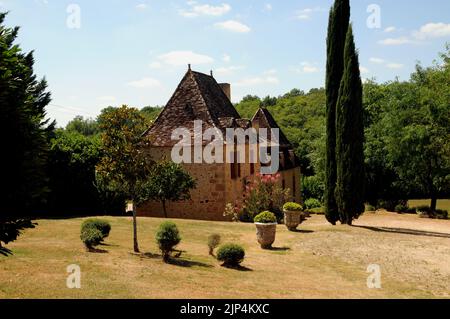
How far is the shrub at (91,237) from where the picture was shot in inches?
500

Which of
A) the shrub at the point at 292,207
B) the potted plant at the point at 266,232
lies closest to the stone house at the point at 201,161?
the shrub at the point at 292,207

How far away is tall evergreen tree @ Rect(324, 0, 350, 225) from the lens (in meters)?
22.8

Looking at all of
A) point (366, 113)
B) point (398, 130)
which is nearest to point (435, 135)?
point (398, 130)

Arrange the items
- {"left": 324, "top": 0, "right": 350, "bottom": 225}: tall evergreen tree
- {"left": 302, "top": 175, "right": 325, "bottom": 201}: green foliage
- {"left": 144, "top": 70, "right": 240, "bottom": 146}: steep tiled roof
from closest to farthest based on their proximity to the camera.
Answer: {"left": 324, "top": 0, "right": 350, "bottom": 225}: tall evergreen tree, {"left": 144, "top": 70, "right": 240, "bottom": 146}: steep tiled roof, {"left": 302, "top": 175, "right": 325, "bottom": 201}: green foliage

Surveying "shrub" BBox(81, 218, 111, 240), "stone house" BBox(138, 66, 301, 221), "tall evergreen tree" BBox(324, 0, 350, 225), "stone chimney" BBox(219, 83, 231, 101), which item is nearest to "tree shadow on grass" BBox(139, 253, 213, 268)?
Result: "shrub" BBox(81, 218, 111, 240)

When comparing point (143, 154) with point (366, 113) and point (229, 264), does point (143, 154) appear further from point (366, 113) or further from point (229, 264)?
point (366, 113)

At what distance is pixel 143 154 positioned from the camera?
44.1 ft

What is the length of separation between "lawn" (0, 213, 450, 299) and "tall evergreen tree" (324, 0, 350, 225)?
366cm

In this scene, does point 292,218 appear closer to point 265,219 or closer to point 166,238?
point 265,219

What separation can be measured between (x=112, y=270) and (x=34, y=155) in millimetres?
3748

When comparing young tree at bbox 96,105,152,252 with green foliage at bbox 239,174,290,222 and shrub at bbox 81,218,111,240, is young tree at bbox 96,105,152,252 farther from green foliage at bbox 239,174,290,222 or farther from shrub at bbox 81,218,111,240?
green foliage at bbox 239,174,290,222

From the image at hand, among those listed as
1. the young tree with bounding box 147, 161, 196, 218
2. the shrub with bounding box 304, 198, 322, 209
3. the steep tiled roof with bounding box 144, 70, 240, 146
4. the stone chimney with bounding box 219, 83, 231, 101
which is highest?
the stone chimney with bounding box 219, 83, 231, 101

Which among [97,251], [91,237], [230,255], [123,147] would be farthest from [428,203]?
[91,237]

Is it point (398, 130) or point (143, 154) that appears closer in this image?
point (143, 154)
